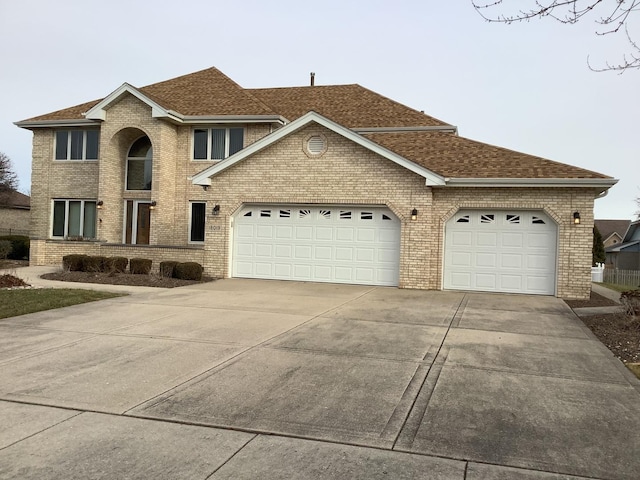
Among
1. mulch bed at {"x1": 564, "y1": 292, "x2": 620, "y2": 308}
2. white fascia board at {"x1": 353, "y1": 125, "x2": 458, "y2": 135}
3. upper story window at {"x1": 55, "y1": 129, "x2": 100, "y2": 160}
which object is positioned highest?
white fascia board at {"x1": 353, "y1": 125, "x2": 458, "y2": 135}

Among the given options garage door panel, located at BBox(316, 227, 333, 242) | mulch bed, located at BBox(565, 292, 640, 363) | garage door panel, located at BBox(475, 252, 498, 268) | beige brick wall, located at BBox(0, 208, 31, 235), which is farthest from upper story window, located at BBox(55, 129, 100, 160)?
mulch bed, located at BBox(565, 292, 640, 363)

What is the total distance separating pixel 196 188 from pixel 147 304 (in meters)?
10.9

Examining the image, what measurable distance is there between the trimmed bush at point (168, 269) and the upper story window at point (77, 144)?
906 cm

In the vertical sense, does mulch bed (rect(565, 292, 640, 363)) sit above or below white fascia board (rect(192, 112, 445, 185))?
below

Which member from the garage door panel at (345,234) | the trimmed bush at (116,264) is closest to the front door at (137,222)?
the trimmed bush at (116,264)

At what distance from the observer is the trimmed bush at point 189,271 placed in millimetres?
16094

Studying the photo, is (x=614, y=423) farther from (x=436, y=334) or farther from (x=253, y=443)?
(x=436, y=334)

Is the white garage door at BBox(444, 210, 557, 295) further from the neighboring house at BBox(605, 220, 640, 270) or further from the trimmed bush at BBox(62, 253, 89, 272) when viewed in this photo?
the neighboring house at BBox(605, 220, 640, 270)

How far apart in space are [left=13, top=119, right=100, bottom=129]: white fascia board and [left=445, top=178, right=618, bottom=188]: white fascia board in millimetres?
15703

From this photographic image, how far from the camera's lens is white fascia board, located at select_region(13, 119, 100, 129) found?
72.7ft

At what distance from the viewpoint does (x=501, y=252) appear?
14.8 meters

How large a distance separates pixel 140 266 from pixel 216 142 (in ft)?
22.6

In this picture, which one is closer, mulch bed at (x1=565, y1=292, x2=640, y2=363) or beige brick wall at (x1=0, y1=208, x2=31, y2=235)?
mulch bed at (x1=565, y1=292, x2=640, y2=363)

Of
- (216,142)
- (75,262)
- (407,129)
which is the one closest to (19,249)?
(75,262)
